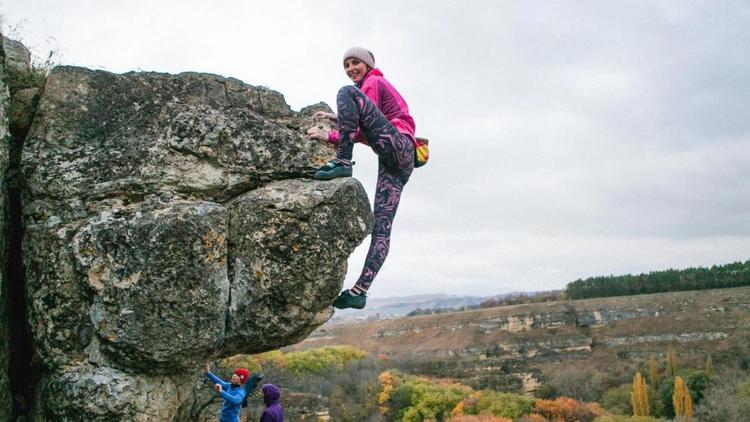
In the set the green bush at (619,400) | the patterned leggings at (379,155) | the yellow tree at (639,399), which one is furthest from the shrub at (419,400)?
the patterned leggings at (379,155)

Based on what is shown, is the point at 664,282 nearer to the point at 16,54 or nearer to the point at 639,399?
the point at 639,399

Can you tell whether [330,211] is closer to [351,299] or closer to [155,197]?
[351,299]

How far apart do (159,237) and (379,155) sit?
243 centimetres

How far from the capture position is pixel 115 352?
5.68m

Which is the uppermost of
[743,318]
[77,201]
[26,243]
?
[77,201]

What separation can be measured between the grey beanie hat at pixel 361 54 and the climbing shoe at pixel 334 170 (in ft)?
3.99

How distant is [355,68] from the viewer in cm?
709

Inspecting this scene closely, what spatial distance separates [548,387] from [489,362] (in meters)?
21.2

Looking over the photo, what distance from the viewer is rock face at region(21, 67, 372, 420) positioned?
5.70 meters

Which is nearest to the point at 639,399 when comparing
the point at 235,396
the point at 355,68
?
the point at 235,396

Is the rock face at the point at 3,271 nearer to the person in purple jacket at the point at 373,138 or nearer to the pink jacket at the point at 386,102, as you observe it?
the person in purple jacket at the point at 373,138

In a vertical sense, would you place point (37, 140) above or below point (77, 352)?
above

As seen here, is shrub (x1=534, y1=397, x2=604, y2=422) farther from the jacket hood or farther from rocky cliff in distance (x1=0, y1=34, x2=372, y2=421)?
rocky cliff in distance (x1=0, y1=34, x2=372, y2=421)

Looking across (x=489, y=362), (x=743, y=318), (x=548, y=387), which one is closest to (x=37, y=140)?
(x=548, y=387)
